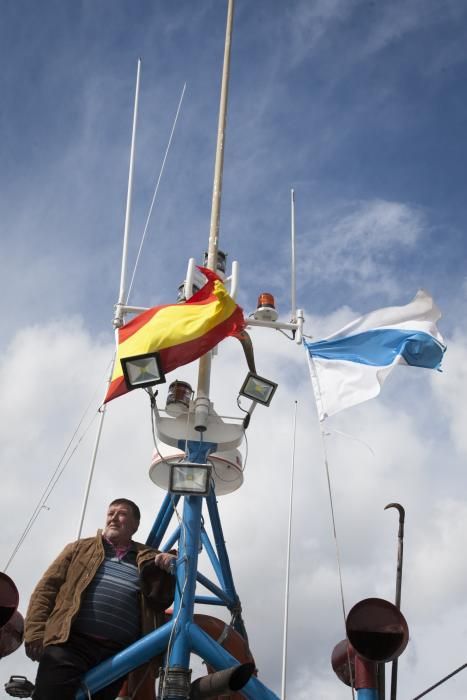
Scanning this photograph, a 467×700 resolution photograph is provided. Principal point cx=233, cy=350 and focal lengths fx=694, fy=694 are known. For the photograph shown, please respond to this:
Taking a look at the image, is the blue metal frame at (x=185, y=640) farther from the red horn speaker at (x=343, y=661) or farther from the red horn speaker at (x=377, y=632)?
the red horn speaker at (x=377, y=632)

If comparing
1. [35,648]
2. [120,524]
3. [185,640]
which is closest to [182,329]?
[120,524]

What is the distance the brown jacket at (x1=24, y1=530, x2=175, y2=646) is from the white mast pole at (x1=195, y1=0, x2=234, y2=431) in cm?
155

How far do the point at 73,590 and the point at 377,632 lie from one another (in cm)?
233

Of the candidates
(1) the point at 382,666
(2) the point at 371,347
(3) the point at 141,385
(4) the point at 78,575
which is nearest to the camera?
(1) the point at 382,666

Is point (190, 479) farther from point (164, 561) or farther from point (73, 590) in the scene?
point (73, 590)

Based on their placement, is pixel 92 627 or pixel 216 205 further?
pixel 216 205

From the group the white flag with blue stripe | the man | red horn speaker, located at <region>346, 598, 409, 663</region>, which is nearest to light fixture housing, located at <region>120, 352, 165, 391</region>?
the man

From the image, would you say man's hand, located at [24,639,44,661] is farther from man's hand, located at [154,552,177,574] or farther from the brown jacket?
man's hand, located at [154,552,177,574]

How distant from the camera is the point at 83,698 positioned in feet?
17.4

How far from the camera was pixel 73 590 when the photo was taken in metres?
5.40

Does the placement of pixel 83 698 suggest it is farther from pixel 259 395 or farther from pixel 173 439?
pixel 259 395

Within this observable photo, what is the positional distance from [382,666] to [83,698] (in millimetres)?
2276

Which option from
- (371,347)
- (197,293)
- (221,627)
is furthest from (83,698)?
(371,347)

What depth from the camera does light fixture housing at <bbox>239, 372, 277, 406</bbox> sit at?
6.75 meters
